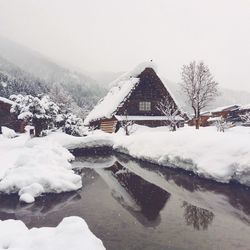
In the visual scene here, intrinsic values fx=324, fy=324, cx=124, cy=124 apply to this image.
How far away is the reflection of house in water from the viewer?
305 inches

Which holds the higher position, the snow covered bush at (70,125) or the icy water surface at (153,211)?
the snow covered bush at (70,125)

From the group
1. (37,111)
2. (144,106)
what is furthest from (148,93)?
(37,111)

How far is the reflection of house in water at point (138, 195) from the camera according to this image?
7758 mm

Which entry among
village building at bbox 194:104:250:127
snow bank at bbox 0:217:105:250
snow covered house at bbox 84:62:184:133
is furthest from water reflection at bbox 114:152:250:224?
village building at bbox 194:104:250:127

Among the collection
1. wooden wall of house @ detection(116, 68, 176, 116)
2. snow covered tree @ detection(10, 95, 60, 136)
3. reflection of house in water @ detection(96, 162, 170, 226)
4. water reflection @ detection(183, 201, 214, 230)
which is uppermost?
wooden wall of house @ detection(116, 68, 176, 116)

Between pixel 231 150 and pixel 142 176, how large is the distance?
147 inches

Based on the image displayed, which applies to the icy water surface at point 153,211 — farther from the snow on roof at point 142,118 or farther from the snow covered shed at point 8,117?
the snow covered shed at point 8,117

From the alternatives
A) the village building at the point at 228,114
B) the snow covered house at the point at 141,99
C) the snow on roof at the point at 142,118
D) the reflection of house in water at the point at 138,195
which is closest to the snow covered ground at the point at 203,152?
the reflection of house in water at the point at 138,195

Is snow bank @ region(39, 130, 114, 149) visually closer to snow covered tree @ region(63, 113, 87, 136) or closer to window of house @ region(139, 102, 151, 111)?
snow covered tree @ region(63, 113, 87, 136)

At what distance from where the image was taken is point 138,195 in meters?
9.80

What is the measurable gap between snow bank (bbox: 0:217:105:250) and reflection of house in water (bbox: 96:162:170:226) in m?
2.40

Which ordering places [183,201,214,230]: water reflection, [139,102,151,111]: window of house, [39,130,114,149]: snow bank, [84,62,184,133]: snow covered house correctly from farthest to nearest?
[139,102,151,111]: window of house → [84,62,184,133]: snow covered house → [39,130,114,149]: snow bank → [183,201,214,230]: water reflection

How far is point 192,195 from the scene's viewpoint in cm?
969

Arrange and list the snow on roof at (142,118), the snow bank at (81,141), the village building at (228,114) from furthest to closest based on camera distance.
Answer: the village building at (228,114) < the snow on roof at (142,118) < the snow bank at (81,141)
